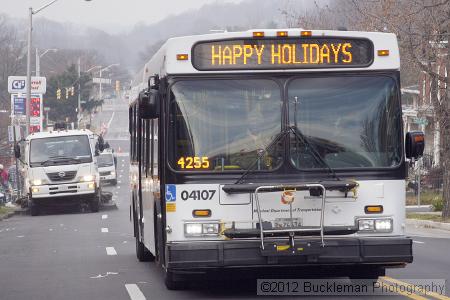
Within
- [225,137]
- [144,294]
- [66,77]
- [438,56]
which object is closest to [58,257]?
[144,294]

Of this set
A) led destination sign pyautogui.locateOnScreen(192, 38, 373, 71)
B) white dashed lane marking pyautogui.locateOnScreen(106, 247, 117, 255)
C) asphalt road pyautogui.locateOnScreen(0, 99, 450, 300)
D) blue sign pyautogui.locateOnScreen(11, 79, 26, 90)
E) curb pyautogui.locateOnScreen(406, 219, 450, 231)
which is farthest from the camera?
blue sign pyautogui.locateOnScreen(11, 79, 26, 90)

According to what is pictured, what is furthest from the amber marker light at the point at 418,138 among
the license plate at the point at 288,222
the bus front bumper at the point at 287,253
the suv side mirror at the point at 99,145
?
the suv side mirror at the point at 99,145

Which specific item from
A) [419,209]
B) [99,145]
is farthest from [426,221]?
[99,145]

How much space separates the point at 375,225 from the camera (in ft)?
38.4

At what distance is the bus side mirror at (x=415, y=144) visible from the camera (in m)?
12.0

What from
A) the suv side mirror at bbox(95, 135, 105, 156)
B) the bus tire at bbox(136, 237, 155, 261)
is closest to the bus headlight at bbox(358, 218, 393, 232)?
the bus tire at bbox(136, 237, 155, 261)

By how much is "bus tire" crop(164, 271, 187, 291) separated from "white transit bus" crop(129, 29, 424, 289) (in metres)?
0.62

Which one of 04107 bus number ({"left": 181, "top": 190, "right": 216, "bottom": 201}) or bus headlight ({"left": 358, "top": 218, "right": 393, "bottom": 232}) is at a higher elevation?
04107 bus number ({"left": 181, "top": 190, "right": 216, "bottom": 201})

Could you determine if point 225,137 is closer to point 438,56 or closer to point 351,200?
point 351,200

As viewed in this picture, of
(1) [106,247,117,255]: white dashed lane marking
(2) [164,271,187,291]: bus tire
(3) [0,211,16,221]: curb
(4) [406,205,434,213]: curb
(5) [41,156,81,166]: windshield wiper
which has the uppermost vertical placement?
(5) [41,156,81,166]: windshield wiper

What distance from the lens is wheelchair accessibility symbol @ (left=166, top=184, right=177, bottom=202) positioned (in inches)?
462

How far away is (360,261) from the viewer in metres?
11.5

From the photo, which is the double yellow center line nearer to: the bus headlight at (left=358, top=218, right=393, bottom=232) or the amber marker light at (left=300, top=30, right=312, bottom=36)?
the bus headlight at (left=358, top=218, right=393, bottom=232)

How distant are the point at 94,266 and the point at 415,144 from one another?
6429 millimetres
